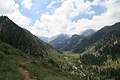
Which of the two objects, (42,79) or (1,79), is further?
(42,79)

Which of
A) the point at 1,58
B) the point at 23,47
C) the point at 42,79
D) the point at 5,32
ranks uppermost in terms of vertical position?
the point at 5,32

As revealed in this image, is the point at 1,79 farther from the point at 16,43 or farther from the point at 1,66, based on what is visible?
the point at 16,43

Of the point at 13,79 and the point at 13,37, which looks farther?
the point at 13,37

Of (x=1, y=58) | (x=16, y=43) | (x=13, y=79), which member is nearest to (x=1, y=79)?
(x=13, y=79)

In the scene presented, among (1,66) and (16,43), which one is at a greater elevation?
(16,43)

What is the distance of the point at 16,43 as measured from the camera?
631 feet

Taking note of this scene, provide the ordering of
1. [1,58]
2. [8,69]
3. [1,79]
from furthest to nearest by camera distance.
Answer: [1,58] → [8,69] → [1,79]

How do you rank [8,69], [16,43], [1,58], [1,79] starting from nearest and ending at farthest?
1. [1,79]
2. [8,69]
3. [1,58]
4. [16,43]

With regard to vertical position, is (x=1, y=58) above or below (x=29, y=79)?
above

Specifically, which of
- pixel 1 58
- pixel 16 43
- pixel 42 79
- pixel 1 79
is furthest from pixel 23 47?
pixel 1 79

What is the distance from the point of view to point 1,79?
36031 millimetres

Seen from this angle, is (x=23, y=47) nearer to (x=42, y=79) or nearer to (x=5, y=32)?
(x=5, y=32)

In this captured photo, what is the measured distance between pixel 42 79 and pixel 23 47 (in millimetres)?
152403

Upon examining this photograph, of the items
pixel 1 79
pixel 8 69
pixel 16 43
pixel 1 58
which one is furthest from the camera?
pixel 16 43
